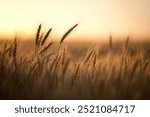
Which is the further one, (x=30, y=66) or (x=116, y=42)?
(x=116, y=42)

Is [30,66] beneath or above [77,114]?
above

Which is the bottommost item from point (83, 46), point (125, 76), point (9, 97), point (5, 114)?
point (5, 114)

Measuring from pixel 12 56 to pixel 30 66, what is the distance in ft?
0.35

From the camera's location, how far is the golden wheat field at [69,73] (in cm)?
159

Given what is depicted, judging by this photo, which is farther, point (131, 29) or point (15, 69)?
point (131, 29)

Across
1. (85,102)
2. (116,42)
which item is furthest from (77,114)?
(116,42)

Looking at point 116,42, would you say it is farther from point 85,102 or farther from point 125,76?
point 85,102

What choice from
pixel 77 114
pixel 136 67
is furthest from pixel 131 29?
pixel 77 114

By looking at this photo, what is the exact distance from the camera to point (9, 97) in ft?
5.31

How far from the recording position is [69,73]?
162cm

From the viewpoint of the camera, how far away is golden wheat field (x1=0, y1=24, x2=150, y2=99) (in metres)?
1.59

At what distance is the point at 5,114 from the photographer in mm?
1669

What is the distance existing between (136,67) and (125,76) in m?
0.07

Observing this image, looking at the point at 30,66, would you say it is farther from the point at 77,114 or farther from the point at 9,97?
the point at 77,114
